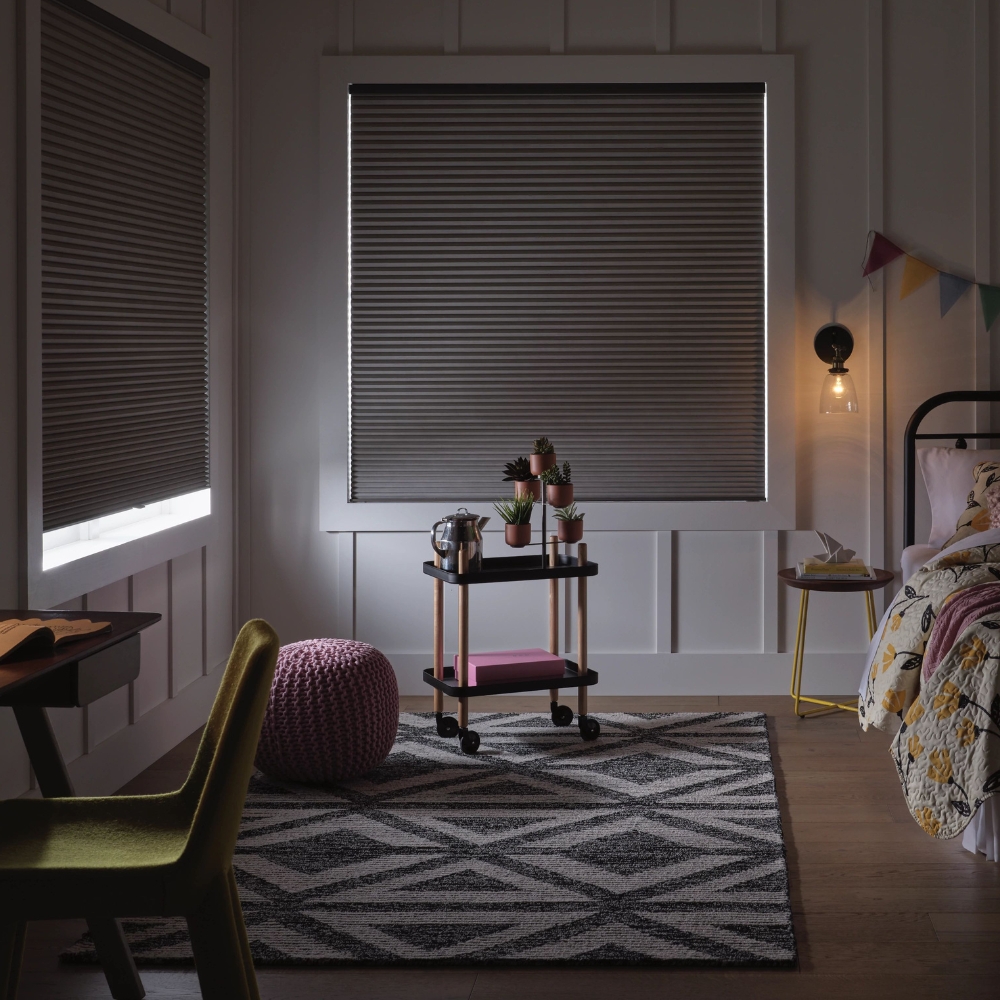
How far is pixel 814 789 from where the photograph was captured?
10.7ft

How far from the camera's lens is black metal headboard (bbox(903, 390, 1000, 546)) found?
412 centimetres

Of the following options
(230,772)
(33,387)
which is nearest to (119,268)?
(33,387)

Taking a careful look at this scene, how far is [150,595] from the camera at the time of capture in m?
3.50

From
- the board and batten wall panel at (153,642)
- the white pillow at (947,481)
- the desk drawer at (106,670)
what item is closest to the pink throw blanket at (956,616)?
the white pillow at (947,481)

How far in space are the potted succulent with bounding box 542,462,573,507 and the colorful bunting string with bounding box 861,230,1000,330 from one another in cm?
141

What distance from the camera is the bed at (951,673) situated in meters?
2.54

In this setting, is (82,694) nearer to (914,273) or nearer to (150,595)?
(150,595)

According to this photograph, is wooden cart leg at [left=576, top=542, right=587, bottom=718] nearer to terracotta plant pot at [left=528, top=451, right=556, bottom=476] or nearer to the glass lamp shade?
terracotta plant pot at [left=528, top=451, right=556, bottom=476]

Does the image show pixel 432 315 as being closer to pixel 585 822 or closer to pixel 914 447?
pixel 914 447

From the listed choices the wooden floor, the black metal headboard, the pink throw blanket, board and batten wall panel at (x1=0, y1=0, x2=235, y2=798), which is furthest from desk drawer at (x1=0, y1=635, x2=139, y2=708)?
the black metal headboard

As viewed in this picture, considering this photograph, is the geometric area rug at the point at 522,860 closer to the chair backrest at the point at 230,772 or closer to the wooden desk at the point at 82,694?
the wooden desk at the point at 82,694

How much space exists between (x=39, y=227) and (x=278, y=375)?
1.59 metres

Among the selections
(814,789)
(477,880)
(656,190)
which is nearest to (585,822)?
(477,880)

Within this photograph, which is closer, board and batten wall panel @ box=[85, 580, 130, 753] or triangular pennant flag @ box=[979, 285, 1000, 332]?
board and batten wall panel @ box=[85, 580, 130, 753]
